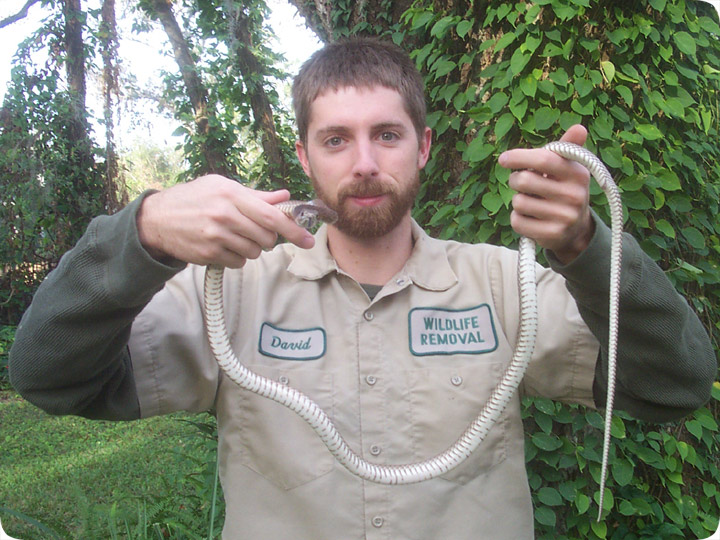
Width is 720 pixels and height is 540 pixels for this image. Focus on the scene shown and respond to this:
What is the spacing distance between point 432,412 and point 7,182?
953 cm

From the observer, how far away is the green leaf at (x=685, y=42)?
2951mm

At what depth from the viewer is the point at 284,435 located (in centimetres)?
208

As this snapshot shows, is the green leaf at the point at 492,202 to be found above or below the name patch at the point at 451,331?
above

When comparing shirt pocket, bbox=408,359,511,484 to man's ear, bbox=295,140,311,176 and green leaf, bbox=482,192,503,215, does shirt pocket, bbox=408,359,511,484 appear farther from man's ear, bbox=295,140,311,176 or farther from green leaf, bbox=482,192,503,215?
green leaf, bbox=482,192,503,215

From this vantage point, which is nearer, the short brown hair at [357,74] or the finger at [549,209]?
the finger at [549,209]

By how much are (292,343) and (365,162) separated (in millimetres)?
761

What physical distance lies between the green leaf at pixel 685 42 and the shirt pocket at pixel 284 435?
99.3 inches

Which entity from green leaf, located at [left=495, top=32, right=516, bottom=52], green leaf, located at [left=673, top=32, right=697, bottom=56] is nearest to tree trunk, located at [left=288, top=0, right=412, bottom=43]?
green leaf, located at [left=495, top=32, right=516, bottom=52]

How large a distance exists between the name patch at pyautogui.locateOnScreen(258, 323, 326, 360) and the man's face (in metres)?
0.47

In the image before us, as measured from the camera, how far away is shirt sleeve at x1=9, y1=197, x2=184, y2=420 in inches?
61.7

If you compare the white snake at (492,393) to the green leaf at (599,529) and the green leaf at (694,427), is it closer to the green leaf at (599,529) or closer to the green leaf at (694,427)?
the green leaf at (599,529)

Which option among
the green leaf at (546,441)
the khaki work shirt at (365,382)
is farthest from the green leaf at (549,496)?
the khaki work shirt at (365,382)

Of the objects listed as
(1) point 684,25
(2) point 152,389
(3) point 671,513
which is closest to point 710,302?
(3) point 671,513

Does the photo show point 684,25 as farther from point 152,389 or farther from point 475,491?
point 152,389
